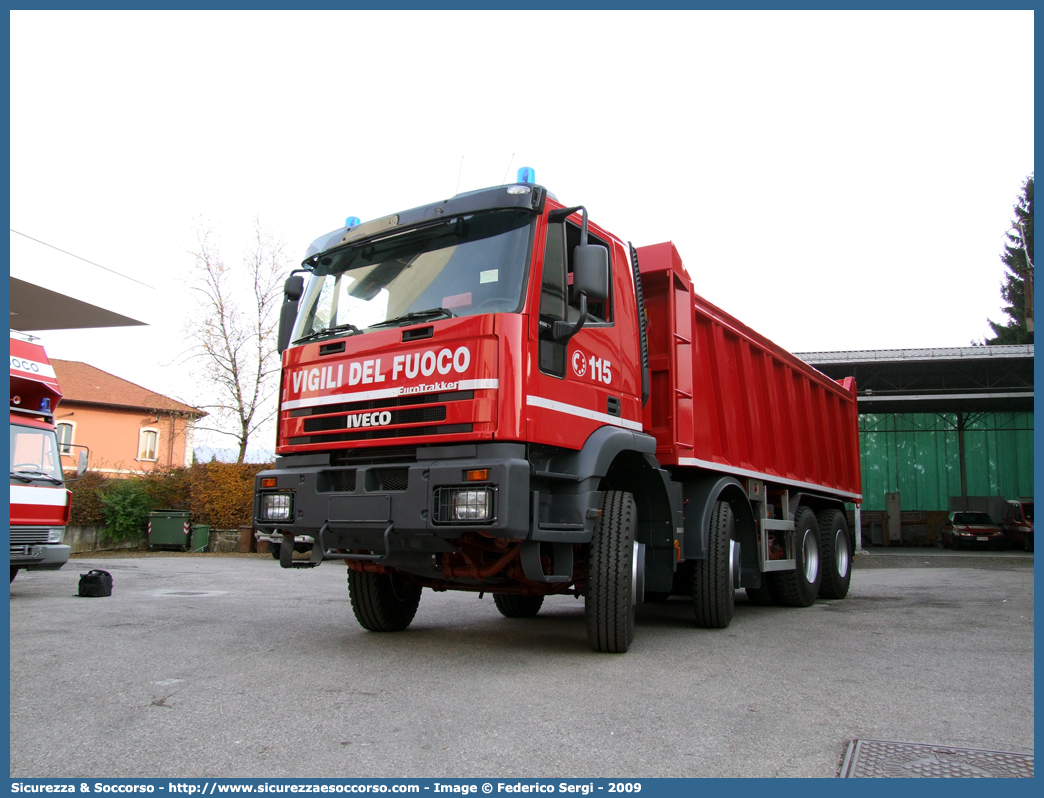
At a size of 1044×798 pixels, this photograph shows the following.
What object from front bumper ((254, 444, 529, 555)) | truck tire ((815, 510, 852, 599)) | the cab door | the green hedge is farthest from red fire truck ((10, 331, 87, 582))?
the green hedge

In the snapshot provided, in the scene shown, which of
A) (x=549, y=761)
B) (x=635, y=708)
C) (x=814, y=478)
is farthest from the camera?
(x=814, y=478)

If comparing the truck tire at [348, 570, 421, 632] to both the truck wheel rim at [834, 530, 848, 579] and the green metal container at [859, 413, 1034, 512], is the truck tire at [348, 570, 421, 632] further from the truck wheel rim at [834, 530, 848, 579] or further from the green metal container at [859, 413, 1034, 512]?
the green metal container at [859, 413, 1034, 512]

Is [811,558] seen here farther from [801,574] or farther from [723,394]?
[723,394]

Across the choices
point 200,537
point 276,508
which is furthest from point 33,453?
point 200,537

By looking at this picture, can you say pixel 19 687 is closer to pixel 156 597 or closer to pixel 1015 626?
pixel 156 597

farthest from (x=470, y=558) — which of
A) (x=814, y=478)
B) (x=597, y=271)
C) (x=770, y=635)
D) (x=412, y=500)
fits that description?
(x=814, y=478)

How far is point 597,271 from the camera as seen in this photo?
4953mm

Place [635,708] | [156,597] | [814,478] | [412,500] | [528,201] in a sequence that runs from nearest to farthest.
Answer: [635,708] < [412,500] < [528,201] < [156,597] < [814,478]

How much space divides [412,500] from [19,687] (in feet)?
7.72

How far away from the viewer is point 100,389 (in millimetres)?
39562

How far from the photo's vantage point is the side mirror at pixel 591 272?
194 inches

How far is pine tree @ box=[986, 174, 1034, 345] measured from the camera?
43594 mm

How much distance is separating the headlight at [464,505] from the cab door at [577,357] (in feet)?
1.55

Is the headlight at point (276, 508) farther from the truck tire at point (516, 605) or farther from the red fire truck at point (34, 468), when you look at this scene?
the red fire truck at point (34, 468)
